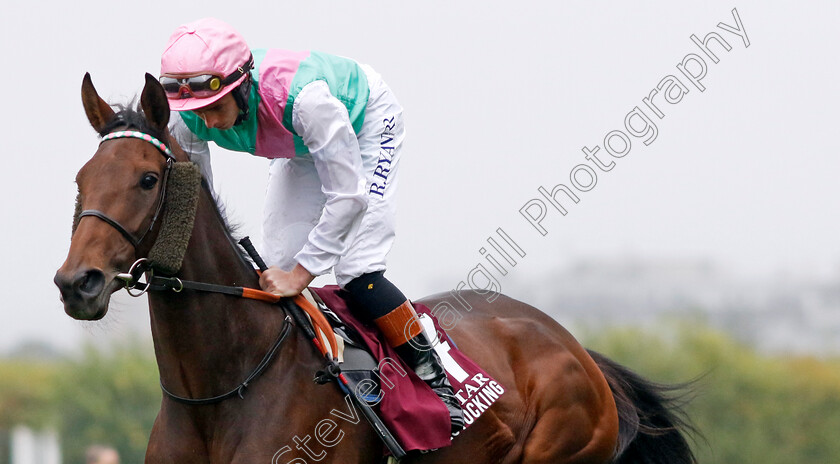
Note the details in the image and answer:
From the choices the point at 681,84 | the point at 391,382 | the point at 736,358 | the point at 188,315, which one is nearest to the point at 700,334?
the point at 736,358

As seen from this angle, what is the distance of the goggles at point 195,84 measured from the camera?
2896mm

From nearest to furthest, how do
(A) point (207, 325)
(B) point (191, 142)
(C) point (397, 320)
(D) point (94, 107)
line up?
(D) point (94, 107)
(A) point (207, 325)
(B) point (191, 142)
(C) point (397, 320)

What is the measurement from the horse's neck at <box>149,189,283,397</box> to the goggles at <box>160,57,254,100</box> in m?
0.30

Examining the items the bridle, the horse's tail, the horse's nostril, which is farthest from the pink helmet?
the horse's tail

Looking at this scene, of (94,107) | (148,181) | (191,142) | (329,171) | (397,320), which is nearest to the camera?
(148,181)

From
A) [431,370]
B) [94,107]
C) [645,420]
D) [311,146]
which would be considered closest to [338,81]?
[311,146]

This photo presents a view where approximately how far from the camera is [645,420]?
14.9 ft

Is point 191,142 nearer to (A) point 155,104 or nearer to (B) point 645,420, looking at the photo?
(A) point 155,104

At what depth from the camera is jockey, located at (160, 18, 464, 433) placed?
2.96 metres

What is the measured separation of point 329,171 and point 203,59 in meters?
0.52

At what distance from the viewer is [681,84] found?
4.66 m

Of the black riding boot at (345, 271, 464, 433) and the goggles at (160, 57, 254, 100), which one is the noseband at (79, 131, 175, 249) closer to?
the goggles at (160, 57, 254, 100)

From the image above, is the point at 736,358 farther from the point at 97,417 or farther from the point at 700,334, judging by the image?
the point at 97,417

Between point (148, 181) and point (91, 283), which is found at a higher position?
point (148, 181)
